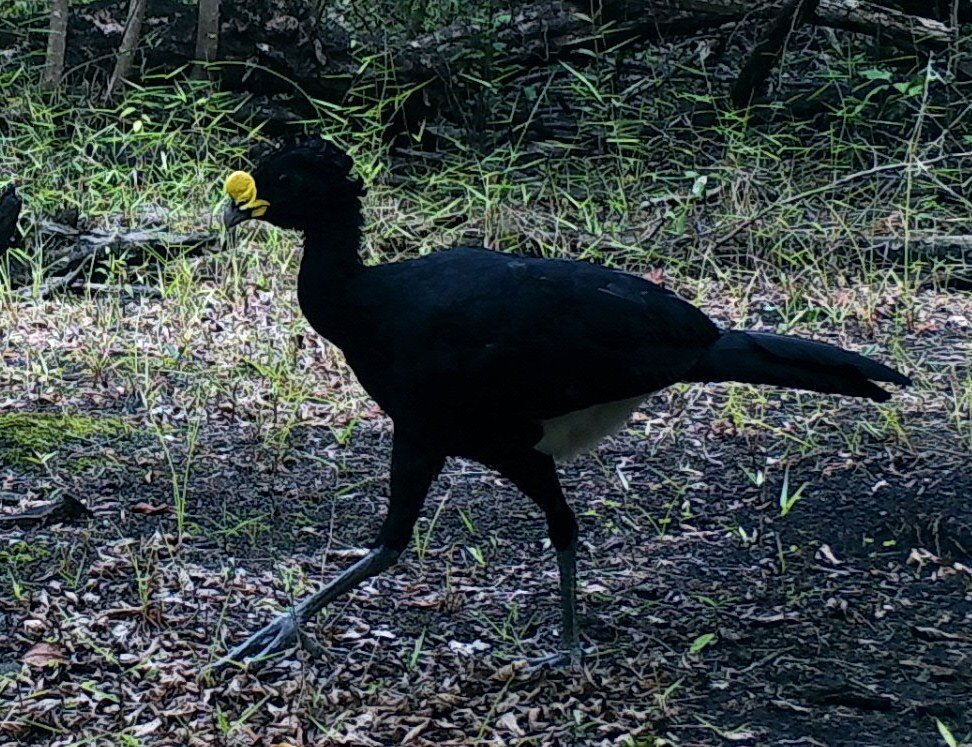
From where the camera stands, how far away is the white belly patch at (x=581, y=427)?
140 inches

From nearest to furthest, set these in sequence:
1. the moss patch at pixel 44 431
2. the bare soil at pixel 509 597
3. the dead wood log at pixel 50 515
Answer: the bare soil at pixel 509 597, the dead wood log at pixel 50 515, the moss patch at pixel 44 431

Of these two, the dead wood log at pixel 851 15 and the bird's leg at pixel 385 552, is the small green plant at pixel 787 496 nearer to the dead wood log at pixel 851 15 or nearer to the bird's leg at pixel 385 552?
the bird's leg at pixel 385 552

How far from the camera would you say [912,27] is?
24.4ft

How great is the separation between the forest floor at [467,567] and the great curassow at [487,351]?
0.12 meters

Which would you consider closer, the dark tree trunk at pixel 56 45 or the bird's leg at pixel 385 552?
the bird's leg at pixel 385 552

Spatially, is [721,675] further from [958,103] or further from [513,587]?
[958,103]

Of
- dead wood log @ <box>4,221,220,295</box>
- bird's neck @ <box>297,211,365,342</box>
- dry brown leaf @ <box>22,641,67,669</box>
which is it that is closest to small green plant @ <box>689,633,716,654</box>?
bird's neck @ <box>297,211,365,342</box>

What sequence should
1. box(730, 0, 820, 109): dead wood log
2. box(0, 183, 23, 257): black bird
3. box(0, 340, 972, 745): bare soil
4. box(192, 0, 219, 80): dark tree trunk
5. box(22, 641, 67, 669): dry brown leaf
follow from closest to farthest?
box(0, 340, 972, 745): bare soil
box(22, 641, 67, 669): dry brown leaf
box(0, 183, 23, 257): black bird
box(730, 0, 820, 109): dead wood log
box(192, 0, 219, 80): dark tree trunk

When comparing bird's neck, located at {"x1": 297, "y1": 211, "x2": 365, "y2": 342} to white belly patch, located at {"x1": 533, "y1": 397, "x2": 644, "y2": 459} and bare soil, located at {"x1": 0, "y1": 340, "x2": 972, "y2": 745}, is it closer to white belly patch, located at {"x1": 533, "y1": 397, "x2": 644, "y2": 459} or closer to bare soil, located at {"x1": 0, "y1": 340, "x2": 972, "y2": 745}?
white belly patch, located at {"x1": 533, "y1": 397, "x2": 644, "y2": 459}

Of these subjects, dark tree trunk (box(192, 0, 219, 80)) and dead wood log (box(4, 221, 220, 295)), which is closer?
dead wood log (box(4, 221, 220, 295))

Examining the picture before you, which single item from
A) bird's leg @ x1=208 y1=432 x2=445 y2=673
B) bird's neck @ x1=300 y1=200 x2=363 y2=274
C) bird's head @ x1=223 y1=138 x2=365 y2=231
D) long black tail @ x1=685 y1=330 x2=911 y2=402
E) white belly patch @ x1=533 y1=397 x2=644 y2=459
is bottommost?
bird's leg @ x1=208 y1=432 x2=445 y2=673

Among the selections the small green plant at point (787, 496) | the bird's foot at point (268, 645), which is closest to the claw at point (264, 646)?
the bird's foot at point (268, 645)

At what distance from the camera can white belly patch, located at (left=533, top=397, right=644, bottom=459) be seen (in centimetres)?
355

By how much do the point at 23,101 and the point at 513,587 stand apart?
4.83 m
